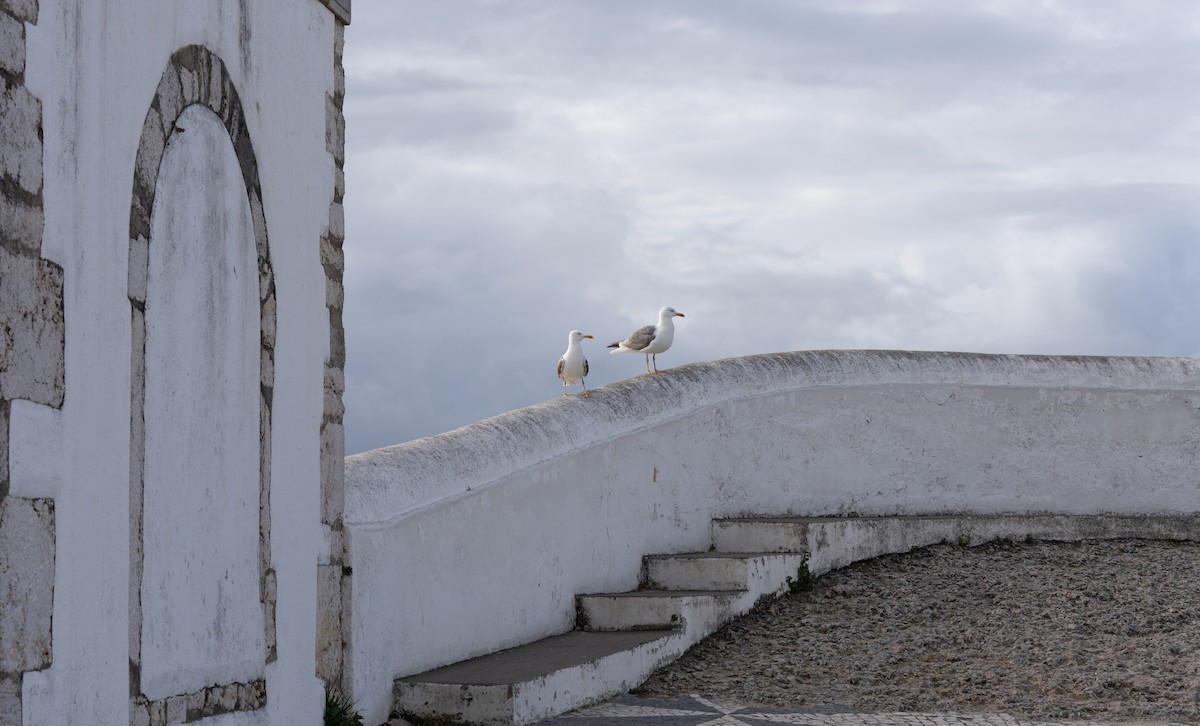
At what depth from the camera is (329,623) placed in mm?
5426

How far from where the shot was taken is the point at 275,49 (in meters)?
5.25

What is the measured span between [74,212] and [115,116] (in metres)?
0.40

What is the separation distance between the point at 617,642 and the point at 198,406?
290 cm

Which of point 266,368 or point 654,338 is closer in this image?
point 266,368

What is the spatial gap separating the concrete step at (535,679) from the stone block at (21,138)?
2863mm

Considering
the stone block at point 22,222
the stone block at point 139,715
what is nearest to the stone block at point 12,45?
the stone block at point 22,222

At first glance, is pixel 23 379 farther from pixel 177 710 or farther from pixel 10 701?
pixel 177 710

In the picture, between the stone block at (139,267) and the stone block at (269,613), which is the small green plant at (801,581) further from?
the stone block at (139,267)

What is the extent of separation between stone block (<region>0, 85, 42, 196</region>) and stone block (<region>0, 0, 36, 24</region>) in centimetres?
20

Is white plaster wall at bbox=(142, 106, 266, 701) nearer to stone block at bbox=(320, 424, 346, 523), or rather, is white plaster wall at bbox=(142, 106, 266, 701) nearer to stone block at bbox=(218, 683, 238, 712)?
stone block at bbox=(218, 683, 238, 712)

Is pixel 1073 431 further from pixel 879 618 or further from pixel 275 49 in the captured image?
pixel 275 49

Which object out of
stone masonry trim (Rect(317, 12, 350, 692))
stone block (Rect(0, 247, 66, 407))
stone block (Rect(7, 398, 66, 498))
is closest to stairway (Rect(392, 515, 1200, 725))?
stone masonry trim (Rect(317, 12, 350, 692))

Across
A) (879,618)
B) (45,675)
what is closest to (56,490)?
(45,675)

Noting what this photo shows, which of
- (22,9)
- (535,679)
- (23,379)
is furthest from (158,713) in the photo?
(22,9)
